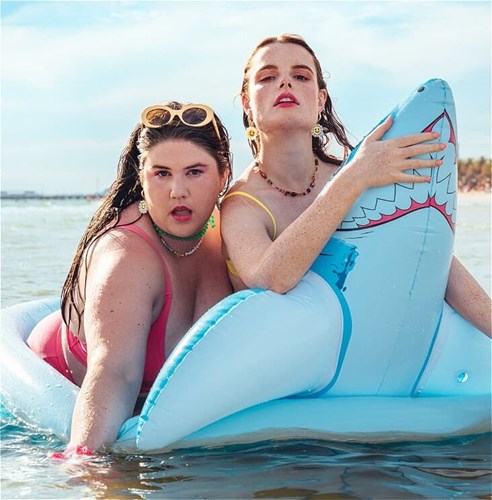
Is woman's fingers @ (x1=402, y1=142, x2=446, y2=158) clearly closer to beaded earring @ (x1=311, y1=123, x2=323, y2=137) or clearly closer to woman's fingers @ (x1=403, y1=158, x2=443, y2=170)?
woman's fingers @ (x1=403, y1=158, x2=443, y2=170)

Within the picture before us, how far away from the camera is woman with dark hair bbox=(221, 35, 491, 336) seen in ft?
8.70

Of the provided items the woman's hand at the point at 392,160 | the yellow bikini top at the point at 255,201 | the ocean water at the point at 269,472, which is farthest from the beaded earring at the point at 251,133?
the ocean water at the point at 269,472

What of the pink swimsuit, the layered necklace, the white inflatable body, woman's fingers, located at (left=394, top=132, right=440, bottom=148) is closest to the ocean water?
the white inflatable body

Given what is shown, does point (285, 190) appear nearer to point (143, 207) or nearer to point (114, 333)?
point (143, 207)

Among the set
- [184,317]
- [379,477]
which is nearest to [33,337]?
[184,317]

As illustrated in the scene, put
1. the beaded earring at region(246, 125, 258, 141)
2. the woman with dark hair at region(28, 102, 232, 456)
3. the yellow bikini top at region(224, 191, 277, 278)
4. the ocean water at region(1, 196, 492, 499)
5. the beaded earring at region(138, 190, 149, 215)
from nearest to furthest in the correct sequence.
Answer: the ocean water at region(1, 196, 492, 499)
the woman with dark hair at region(28, 102, 232, 456)
the yellow bikini top at region(224, 191, 277, 278)
the beaded earring at region(138, 190, 149, 215)
the beaded earring at region(246, 125, 258, 141)

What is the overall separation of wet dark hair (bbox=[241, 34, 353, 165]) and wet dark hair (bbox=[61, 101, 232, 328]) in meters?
0.19

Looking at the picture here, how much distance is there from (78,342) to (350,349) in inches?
41.0

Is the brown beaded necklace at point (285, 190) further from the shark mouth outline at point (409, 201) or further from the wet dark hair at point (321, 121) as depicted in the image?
the shark mouth outline at point (409, 201)

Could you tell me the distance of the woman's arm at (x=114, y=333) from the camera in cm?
264

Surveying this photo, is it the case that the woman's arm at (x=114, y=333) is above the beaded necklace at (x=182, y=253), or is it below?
below

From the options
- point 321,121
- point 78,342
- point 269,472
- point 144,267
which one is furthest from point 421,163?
point 78,342

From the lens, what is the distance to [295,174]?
3.09 m

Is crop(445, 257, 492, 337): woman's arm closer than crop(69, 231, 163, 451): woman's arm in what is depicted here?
No
